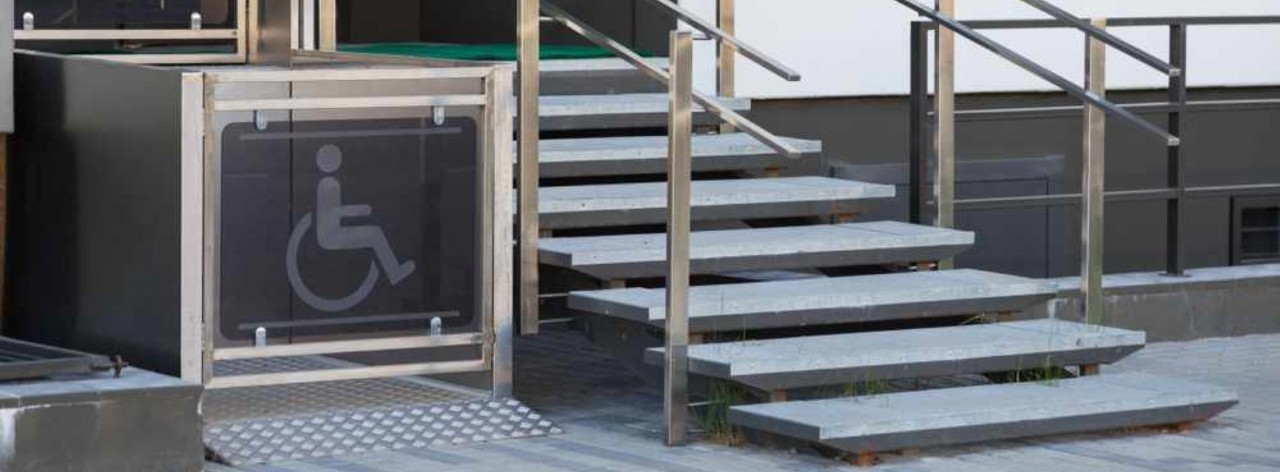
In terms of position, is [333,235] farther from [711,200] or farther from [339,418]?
[711,200]

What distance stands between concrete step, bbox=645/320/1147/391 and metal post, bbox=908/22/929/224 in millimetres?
1155

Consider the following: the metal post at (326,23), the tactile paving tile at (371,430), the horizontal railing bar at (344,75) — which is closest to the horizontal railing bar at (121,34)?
the metal post at (326,23)

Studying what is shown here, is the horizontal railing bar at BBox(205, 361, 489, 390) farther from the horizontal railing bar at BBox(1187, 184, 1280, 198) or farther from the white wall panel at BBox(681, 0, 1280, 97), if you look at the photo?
the horizontal railing bar at BBox(1187, 184, 1280, 198)

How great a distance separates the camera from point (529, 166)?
888cm

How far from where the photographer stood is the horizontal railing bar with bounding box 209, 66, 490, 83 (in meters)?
7.91

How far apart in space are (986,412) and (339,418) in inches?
81.1

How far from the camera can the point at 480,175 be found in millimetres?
8352

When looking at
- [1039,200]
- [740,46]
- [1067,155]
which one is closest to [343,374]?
[740,46]

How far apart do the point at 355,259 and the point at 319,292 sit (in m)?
0.16

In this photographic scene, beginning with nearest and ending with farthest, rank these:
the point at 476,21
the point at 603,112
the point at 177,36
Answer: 1. the point at 603,112
2. the point at 177,36
3. the point at 476,21

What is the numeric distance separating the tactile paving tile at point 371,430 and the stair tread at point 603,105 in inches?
67.1

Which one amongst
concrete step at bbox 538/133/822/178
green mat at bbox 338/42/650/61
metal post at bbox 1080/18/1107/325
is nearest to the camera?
metal post at bbox 1080/18/1107/325

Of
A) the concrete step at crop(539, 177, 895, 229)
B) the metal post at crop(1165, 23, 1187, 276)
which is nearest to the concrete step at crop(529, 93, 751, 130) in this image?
the concrete step at crop(539, 177, 895, 229)

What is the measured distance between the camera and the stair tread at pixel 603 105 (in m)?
9.77
